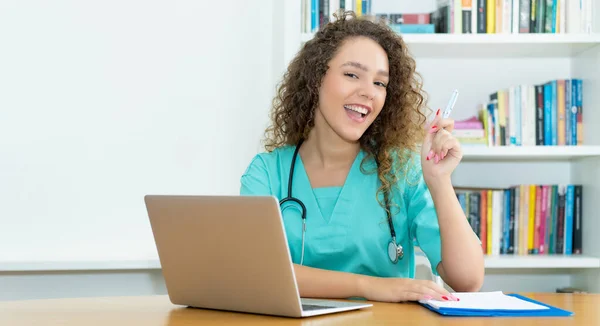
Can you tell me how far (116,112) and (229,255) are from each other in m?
1.60

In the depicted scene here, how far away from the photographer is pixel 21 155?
2.51 metres

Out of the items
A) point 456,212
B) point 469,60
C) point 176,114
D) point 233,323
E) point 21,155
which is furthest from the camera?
point 469,60

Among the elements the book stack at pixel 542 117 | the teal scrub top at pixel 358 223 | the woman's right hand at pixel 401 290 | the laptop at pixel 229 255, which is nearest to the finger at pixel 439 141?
the teal scrub top at pixel 358 223

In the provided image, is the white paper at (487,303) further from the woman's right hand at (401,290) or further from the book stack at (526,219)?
the book stack at (526,219)

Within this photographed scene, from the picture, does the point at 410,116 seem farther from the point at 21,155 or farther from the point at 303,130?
the point at 21,155

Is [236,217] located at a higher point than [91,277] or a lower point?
higher

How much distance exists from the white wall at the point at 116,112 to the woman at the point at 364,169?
0.74 metres

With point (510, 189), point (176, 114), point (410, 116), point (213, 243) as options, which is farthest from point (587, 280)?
point (213, 243)

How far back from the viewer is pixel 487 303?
4.11 feet

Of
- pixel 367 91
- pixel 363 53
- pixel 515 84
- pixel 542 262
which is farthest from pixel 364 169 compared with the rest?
pixel 515 84

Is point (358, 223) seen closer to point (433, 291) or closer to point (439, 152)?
point (439, 152)

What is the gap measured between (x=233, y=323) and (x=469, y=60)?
2.01 meters

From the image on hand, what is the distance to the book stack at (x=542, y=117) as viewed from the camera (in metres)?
→ 2.64

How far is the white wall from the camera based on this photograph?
251cm
